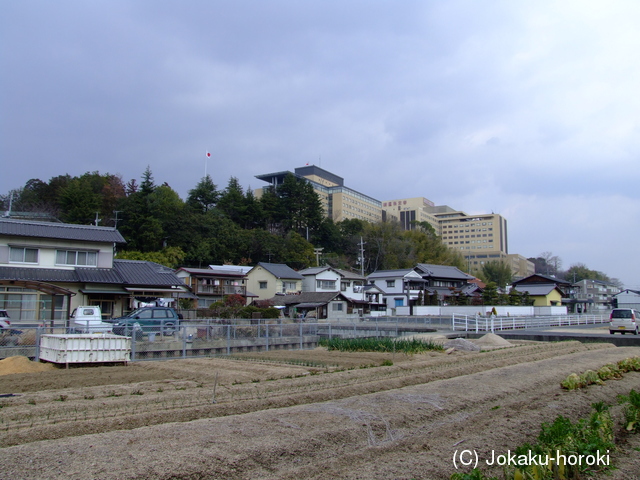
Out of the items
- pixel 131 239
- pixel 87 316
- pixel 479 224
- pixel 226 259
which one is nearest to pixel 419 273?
pixel 226 259

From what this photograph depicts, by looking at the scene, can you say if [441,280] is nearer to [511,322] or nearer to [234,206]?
[234,206]

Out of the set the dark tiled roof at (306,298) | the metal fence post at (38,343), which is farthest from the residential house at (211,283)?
the metal fence post at (38,343)

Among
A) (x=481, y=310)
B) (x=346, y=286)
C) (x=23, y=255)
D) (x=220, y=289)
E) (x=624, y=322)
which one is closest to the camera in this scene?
(x=624, y=322)

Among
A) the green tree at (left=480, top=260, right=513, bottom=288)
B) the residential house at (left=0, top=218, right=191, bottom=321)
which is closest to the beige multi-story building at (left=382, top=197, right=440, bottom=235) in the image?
the green tree at (left=480, top=260, right=513, bottom=288)

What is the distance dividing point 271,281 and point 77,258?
2811 cm

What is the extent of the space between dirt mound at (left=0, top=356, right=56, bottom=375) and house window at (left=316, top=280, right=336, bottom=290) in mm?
45328

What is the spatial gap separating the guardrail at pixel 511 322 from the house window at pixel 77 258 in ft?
73.3

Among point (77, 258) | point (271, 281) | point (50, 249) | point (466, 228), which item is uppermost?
point (466, 228)

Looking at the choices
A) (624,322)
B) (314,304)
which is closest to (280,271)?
(314,304)

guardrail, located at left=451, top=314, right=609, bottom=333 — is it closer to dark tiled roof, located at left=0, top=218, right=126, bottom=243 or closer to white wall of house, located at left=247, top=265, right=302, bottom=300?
dark tiled roof, located at left=0, top=218, right=126, bottom=243

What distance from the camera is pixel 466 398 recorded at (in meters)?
9.60

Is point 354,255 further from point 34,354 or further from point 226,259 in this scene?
point 34,354

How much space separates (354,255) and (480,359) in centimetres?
6737

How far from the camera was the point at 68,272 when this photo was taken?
3027 cm
